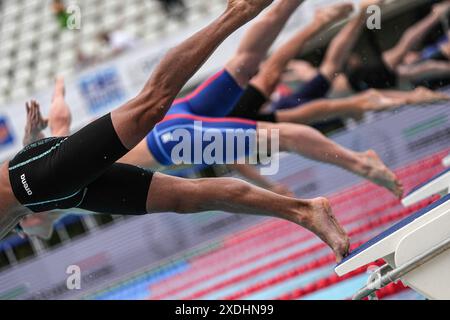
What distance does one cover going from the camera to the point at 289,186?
3449 millimetres

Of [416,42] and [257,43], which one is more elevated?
[257,43]

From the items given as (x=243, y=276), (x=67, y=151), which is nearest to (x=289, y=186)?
(x=243, y=276)

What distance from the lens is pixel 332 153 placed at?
2391 mm

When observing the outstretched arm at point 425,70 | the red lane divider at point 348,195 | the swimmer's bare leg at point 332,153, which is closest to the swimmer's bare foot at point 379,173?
the swimmer's bare leg at point 332,153

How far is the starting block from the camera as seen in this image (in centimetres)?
170

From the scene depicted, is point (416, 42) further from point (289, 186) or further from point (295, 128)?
point (295, 128)

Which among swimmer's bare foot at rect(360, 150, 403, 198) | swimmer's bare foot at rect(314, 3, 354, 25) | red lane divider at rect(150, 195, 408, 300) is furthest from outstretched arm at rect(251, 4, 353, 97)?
red lane divider at rect(150, 195, 408, 300)

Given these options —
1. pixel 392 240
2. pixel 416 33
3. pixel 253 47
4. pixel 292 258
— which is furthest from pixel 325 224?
pixel 416 33

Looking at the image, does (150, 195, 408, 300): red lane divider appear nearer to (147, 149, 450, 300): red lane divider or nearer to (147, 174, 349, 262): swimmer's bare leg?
(147, 149, 450, 300): red lane divider

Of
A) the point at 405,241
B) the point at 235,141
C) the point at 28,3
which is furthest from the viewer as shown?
the point at 28,3

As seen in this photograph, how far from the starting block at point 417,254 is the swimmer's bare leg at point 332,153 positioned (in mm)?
599

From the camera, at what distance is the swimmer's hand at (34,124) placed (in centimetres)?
214

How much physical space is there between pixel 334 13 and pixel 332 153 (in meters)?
0.52
